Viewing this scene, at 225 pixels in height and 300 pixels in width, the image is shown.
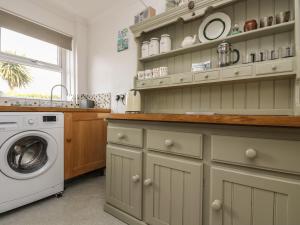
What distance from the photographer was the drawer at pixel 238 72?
4.05ft

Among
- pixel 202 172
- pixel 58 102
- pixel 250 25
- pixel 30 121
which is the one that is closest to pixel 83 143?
pixel 30 121

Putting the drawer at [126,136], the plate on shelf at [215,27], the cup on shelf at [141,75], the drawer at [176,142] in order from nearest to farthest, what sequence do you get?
the drawer at [176,142], the drawer at [126,136], the plate on shelf at [215,27], the cup on shelf at [141,75]

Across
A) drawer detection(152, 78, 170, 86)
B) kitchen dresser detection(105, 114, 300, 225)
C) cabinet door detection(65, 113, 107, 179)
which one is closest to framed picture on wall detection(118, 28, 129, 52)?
drawer detection(152, 78, 170, 86)

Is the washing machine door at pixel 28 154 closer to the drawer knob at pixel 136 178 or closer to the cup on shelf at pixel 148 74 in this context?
the drawer knob at pixel 136 178

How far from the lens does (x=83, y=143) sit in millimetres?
2014

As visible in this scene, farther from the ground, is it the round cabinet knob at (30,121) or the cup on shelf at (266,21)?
the cup on shelf at (266,21)

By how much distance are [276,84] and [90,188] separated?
200 centimetres

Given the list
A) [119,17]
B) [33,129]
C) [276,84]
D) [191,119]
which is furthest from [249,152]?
[119,17]

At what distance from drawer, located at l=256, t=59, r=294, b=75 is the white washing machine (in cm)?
174

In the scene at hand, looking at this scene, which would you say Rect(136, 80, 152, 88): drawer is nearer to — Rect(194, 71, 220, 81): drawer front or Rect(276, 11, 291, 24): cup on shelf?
Rect(194, 71, 220, 81): drawer front

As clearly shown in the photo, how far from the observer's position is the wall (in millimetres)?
2159

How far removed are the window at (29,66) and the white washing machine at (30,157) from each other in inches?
38.0

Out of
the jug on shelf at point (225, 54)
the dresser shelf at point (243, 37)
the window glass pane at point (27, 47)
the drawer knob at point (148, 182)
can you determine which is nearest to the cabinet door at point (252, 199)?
the drawer knob at point (148, 182)

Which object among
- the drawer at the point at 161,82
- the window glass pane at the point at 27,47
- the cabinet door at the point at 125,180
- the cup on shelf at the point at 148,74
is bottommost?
the cabinet door at the point at 125,180
